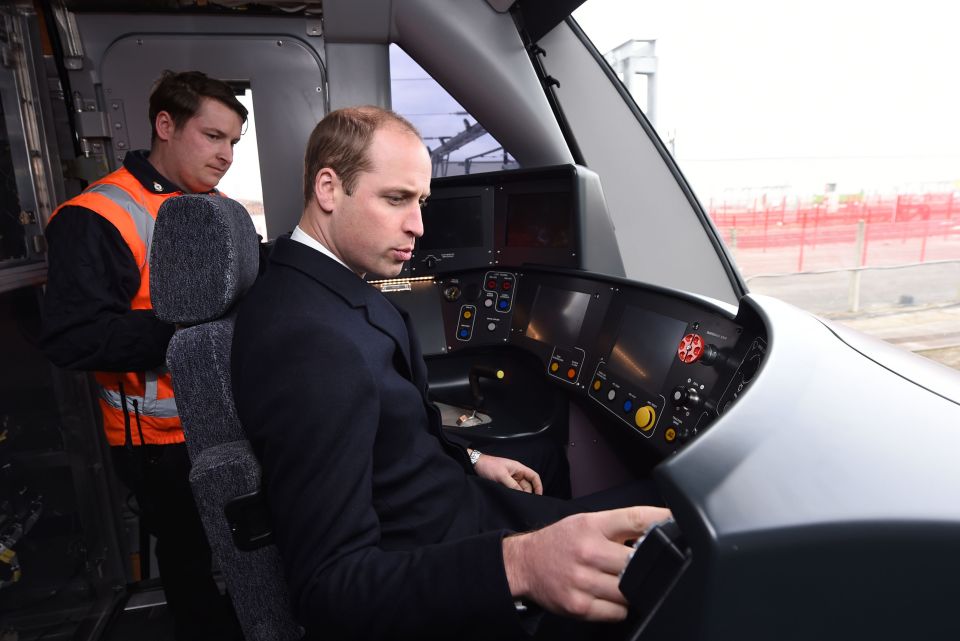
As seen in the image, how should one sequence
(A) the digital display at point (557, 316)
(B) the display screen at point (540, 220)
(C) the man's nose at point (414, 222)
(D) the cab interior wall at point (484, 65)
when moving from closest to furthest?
(C) the man's nose at point (414, 222) < (A) the digital display at point (557, 316) < (B) the display screen at point (540, 220) < (D) the cab interior wall at point (484, 65)

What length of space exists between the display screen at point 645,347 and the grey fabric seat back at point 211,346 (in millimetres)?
904

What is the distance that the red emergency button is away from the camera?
123 cm

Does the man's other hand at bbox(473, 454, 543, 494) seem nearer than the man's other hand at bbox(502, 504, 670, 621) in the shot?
No

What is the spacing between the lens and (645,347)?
143 cm

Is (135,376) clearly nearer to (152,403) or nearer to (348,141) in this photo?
(152,403)

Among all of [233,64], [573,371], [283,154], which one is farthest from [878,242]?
[233,64]

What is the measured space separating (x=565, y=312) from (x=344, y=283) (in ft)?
3.52

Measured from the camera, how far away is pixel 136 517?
226 cm

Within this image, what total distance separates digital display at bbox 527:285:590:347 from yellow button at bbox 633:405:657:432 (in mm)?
424

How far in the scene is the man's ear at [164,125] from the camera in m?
1.60

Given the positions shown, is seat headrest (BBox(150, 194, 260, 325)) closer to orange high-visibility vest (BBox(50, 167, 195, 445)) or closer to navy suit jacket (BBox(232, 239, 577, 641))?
navy suit jacket (BBox(232, 239, 577, 641))

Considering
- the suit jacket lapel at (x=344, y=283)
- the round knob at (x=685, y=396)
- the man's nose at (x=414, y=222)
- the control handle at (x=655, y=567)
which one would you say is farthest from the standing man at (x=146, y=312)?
the control handle at (x=655, y=567)

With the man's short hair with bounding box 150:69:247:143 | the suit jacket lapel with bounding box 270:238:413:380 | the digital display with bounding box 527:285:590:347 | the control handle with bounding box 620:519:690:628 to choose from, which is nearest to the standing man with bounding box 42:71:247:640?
the man's short hair with bounding box 150:69:247:143

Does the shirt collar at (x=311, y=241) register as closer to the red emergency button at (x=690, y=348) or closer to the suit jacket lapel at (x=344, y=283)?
the suit jacket lapel at (x=344, y=283)
